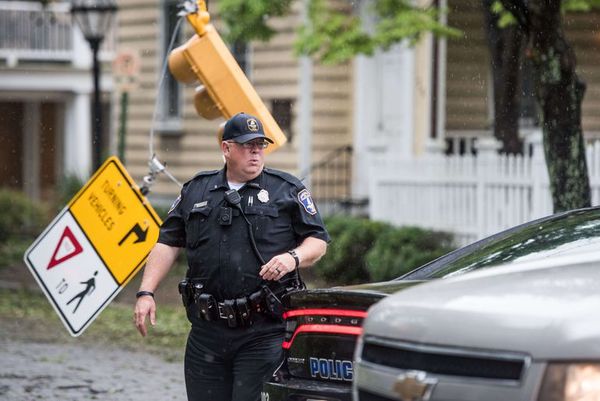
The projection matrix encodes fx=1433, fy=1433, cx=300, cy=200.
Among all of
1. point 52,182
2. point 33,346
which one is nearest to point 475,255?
point 33,346

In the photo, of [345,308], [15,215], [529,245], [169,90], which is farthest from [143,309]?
[169,90]

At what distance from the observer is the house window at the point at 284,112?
24016mm

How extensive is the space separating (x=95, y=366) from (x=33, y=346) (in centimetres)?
168

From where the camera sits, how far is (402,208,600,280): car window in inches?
245

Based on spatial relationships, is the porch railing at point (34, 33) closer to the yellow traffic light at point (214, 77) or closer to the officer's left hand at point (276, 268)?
the yellow traffic light at point (214, 77)

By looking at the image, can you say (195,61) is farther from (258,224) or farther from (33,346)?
(33,346)

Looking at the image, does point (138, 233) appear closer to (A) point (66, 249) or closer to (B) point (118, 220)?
(B) point (118, 220)

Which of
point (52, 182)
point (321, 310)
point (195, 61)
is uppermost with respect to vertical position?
point (195, 61)

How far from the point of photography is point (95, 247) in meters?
9.99

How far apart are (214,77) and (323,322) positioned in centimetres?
385

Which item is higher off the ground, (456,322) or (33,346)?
(456,322)

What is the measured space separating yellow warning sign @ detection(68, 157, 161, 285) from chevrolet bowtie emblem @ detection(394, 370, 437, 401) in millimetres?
5072

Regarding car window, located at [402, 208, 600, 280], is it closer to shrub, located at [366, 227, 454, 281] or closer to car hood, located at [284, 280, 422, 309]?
car hood, located at [284, 280, 422, 309]

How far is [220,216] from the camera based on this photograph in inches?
281
